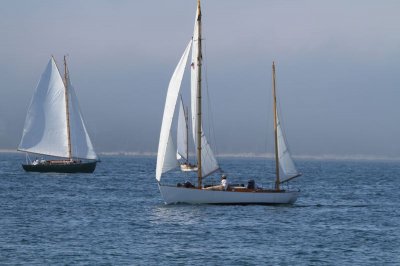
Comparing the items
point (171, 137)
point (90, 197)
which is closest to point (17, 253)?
point (171, 137)

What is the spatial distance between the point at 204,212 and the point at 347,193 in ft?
114

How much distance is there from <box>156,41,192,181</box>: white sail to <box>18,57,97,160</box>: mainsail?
53.5 metres

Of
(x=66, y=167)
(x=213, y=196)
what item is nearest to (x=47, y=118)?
(x=66, y=167)

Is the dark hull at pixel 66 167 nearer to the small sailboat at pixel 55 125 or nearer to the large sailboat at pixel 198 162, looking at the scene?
the small sailboat at pixel 55 125

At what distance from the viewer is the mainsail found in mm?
110438

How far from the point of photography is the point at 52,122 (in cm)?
11219

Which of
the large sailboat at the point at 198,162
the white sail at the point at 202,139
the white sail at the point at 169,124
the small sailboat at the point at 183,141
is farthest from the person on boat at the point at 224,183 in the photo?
the small sailboat at the point at 183,141

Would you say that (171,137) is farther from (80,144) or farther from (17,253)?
(80,144)

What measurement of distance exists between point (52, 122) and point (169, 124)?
55.8 m

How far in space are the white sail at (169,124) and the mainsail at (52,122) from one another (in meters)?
53.5

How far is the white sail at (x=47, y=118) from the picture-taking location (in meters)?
110

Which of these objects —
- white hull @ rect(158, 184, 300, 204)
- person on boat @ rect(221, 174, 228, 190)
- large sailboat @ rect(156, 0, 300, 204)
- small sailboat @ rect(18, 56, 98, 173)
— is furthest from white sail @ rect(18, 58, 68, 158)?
person on boat @ rect(221, 174, 228, 190)

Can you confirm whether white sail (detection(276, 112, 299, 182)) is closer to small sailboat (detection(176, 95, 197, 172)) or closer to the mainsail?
the mainsail

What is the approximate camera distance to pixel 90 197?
74750 mm
